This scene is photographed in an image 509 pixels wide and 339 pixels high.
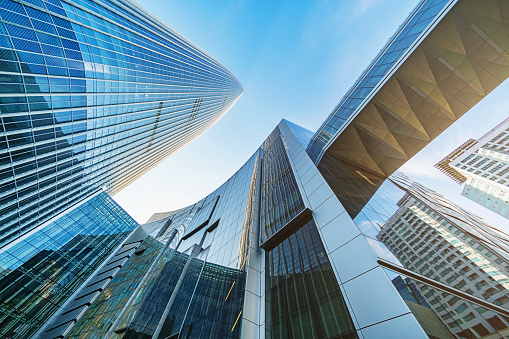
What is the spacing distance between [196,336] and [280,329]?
8.22 m

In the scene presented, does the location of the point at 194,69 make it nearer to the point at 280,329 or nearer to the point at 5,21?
the point at 5,21

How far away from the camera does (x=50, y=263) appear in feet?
145

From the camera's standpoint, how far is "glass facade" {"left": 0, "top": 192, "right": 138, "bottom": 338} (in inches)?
1387

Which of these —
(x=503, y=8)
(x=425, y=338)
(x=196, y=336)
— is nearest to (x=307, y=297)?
(x=425, y=338)

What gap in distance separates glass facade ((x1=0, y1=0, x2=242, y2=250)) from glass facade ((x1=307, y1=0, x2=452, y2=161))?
3735 cm

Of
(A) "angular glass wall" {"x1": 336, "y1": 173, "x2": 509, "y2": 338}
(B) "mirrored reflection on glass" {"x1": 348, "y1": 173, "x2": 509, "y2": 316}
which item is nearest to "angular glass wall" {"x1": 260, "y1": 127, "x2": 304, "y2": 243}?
(A) "angular glass wall" {"x1": 336, "y1": 173, "x2": 509, "y2": 338}

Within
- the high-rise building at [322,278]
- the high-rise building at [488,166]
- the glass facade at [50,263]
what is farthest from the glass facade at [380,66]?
the high-rise building at [488,166]

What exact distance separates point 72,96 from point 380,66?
44050 mm

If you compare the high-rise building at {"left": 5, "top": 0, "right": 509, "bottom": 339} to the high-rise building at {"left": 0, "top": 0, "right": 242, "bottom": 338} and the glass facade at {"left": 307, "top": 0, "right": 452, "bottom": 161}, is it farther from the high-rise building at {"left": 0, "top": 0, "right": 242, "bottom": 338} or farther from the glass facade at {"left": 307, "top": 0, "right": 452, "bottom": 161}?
the high-rise building at {"left": 0, "top": 0, "right": 242, "bottom": 338}

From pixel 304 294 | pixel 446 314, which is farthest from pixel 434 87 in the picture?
pixel 304 294

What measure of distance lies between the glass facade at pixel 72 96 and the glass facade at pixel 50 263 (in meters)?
3.95

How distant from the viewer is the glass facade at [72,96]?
26906 mm

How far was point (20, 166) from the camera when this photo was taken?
32.3 meters

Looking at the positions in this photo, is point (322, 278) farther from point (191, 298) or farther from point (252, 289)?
point (191, 298)
